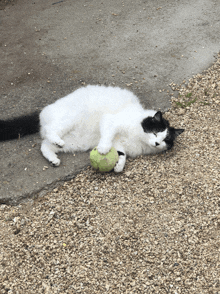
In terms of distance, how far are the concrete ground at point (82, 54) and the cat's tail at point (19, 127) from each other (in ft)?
0.35

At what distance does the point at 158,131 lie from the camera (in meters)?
2.97

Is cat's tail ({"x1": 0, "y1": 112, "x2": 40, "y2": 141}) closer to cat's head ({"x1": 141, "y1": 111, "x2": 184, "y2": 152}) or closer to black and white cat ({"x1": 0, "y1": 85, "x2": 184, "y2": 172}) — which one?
black and white cat ({"x1": 0, "y1": 85, "x2": 184, "y2": 172})

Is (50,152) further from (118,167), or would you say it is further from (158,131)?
(158,131)

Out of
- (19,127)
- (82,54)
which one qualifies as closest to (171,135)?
(19,127)

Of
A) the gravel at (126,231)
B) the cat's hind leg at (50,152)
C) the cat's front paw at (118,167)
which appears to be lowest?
the gravel at (126,231)

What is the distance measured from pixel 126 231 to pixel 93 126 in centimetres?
134

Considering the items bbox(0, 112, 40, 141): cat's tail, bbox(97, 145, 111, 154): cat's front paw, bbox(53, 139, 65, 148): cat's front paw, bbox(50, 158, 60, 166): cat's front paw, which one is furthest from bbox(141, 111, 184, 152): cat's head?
bbox(0, 112, 40, 141): cat's tail

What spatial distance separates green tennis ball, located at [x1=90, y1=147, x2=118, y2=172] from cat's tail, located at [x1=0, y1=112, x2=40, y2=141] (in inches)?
35.4

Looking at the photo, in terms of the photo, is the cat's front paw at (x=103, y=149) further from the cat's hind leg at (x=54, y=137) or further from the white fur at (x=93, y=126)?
the cat's hind leg at (x=54, y=137)

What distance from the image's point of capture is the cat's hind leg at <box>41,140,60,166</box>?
293 centimetres

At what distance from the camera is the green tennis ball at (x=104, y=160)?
106 inches

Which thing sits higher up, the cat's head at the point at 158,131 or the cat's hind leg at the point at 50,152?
the cat's head at the point at 158,131

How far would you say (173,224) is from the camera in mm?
2439

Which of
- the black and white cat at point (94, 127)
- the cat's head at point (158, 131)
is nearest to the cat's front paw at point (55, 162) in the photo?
the black and white cat at point (94, 127)
